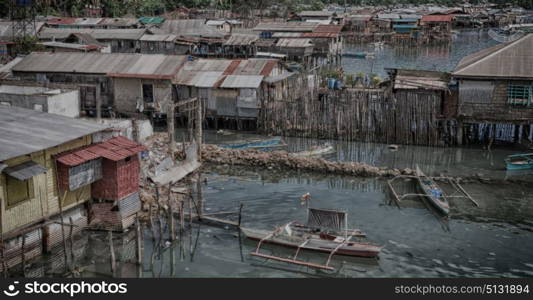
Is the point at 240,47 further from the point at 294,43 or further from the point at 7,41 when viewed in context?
the point at 7,41

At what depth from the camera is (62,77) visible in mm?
36438

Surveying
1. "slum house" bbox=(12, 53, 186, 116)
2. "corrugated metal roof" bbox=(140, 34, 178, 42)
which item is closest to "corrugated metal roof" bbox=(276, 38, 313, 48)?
"corrugated metal roof" bbox=(140, 34, 178, 42)

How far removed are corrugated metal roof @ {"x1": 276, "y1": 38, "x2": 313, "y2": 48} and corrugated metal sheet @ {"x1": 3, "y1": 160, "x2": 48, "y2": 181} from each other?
3902 cm

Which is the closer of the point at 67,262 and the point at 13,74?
the point at 67,262

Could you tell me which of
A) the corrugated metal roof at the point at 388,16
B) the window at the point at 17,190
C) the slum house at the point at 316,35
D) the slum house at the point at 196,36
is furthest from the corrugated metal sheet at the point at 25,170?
the corrugated metal roof at the point at 388,16

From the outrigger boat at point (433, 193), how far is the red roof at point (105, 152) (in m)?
10.7

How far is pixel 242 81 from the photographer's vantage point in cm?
3434

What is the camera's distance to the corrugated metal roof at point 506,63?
1145 inches

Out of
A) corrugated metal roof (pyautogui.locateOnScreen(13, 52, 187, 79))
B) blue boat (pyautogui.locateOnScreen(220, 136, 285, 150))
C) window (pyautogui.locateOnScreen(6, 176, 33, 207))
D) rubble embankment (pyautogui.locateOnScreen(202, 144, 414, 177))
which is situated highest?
corrugated metal roof (pyautogui.locateOnScreen(13, 52, 187, 79))

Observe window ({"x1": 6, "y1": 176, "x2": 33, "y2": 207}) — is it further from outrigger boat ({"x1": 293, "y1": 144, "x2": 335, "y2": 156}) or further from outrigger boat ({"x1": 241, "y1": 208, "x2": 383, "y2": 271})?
outrigger boat ({"x1": 293, "y1": 144, "x2": 335, "y2": 156})

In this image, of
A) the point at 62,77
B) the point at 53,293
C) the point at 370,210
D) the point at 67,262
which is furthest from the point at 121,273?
the point at 62,77

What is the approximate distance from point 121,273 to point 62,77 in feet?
70.6

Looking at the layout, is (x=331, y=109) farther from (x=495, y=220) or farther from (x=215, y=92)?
(x=495, y=220)

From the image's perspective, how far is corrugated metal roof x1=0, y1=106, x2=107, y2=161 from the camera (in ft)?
56.4
